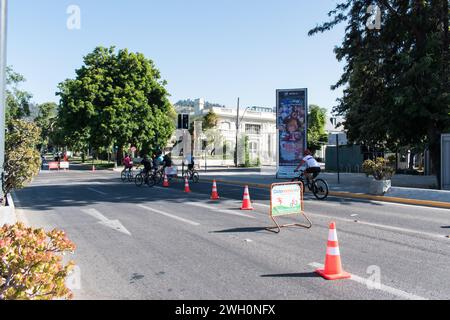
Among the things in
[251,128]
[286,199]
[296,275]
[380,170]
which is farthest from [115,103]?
[251,128]

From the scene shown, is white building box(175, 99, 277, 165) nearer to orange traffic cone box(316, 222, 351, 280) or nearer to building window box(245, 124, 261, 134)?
building window box(245, 124, 261, 134)

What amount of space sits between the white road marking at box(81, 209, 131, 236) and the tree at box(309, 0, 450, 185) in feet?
41.4

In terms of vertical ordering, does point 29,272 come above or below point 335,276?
above

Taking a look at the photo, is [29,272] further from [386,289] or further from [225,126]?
[225,126]

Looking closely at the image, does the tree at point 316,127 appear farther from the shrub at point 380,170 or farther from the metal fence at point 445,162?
the shrub at point 380,170

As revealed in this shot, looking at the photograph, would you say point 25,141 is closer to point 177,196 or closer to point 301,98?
point 177,196

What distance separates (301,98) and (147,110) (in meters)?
24.7

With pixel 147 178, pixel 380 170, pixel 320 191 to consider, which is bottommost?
pixel 320 191

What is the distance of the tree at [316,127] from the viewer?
64.9 meters

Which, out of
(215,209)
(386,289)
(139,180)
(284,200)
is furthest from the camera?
(139,180)

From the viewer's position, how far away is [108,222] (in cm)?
1019

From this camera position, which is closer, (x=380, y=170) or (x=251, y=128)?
(x=380, y=170)

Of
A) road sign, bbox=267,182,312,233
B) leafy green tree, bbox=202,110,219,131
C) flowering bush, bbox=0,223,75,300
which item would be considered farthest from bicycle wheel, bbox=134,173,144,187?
leafy green tree, bbox=202,110,219,131

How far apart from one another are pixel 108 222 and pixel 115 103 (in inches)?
1366
